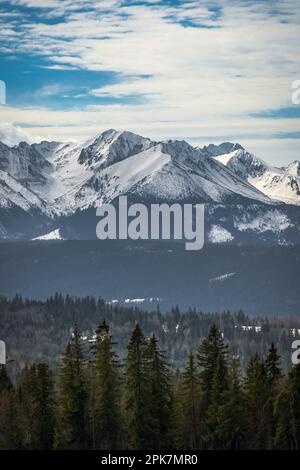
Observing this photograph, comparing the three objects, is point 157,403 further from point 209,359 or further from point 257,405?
point 257,405

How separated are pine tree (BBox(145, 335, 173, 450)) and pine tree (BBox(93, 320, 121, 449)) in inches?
158

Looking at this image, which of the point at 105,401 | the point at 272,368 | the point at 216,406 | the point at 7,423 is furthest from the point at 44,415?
the point at 272,368

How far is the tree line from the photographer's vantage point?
422 feet

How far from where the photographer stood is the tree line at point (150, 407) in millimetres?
128750

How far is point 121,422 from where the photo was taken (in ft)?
434

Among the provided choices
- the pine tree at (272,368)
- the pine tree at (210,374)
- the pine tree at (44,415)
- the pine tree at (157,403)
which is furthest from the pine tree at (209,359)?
the pine tree at (44,415)

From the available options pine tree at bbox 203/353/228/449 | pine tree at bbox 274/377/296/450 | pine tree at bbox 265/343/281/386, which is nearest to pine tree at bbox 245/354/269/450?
pine tree at bbox 265/343/281/386

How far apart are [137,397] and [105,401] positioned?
439cm

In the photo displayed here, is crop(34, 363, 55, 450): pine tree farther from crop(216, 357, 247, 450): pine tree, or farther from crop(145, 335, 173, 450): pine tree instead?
crop(216, 357, 247, 450): pine tree

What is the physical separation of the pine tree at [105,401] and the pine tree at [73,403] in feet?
4.86

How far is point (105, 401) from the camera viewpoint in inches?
5182

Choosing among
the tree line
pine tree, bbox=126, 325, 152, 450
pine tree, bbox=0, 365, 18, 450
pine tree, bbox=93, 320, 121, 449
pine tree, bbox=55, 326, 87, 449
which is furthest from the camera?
pine tree, bbox=0, 365, 18, 450
